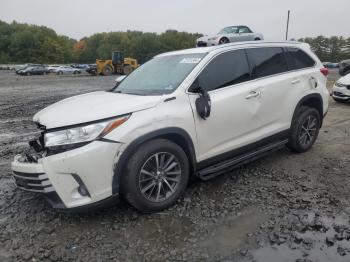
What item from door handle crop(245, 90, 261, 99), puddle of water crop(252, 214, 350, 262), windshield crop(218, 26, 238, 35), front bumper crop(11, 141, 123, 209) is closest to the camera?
puddle of water crop(252, 214, 350, 262)

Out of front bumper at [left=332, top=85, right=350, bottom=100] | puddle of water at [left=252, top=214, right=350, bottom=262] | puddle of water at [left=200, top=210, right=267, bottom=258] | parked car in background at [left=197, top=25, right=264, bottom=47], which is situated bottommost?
puddle of water at [left=252, top=214, right=350, bottom=262]

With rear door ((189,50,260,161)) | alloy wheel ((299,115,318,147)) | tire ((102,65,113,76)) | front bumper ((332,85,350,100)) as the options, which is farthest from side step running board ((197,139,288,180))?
tire ((102,65,113,76))

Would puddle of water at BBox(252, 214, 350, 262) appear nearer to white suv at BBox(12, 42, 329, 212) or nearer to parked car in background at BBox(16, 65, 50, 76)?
white suv at BBox(12, 42, 329, 212)

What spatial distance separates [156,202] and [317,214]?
1.73m

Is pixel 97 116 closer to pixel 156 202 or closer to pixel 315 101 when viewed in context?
pixel 156 202

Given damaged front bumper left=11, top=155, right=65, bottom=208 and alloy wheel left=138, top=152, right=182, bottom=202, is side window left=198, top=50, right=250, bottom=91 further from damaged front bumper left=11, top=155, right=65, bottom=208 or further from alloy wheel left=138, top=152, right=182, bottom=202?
damaged front bumper left=11, top=155, right=65, bottom=208

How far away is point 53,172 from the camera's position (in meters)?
3.21

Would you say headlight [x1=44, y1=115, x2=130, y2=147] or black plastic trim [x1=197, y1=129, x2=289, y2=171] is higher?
headlight [x1=44, y1=115, x2=130, y2=147]

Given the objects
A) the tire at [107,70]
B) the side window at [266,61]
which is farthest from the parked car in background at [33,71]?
the side window at [266,61]

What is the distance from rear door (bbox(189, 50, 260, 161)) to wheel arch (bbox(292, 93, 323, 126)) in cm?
103

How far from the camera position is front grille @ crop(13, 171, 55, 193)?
324 centimetres

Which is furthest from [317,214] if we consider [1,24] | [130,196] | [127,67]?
[1,24]

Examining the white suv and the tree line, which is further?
the tree line

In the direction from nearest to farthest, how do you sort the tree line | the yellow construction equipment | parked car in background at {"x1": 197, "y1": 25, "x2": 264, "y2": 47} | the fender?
the fender → parked car in background at {"x1": 197, "y1": 25, "x2": 264, "y2": 47} → the yellow construction equipment → the tree line
